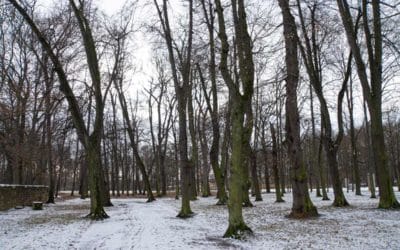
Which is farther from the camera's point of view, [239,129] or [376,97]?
[376,97]

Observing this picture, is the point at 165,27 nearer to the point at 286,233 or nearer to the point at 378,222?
the point at 286,233

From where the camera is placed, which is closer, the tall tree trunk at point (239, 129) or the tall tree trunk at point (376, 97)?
the tall tree trunk at point (239, 129)

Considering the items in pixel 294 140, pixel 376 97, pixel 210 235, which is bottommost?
pixel 210 235

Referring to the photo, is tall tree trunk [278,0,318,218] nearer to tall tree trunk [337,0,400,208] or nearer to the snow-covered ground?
the snow-covered ground

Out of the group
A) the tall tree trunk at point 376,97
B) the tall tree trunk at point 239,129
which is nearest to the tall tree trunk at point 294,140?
the tall tree trunk at point 239,129

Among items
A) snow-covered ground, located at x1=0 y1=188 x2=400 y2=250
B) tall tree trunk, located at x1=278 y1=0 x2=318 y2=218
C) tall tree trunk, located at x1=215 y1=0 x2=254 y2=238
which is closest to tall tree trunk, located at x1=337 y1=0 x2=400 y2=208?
snow-covered ground, located at x1=0 y1=188 x2=400 y2=250

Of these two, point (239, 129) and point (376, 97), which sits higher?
point (376, 97)

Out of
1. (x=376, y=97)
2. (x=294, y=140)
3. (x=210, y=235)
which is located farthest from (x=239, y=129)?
(x=376, y=97)

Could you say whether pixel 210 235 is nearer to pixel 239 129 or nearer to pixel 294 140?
pixel 239 129

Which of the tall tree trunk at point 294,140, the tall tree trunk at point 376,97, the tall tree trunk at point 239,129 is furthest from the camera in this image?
the tall tree trunk at point 376,97

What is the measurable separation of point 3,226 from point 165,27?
9.81 metres

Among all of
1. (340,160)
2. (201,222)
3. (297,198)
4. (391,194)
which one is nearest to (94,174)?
(201,222)

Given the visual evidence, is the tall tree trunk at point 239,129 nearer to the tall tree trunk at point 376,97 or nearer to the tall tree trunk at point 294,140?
the tall tree trunk at point 294,140

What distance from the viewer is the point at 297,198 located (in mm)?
12742
